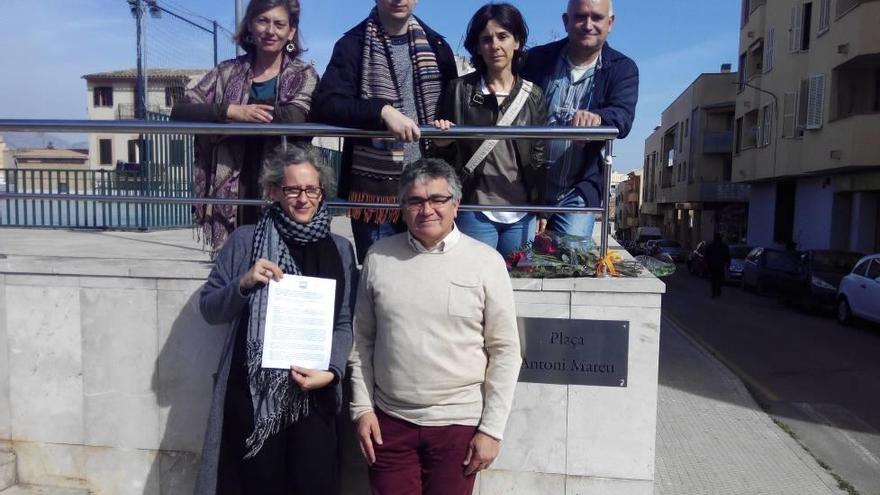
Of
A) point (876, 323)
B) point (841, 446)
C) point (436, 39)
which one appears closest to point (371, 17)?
point (436, 39)

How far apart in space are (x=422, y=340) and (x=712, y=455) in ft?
13.1

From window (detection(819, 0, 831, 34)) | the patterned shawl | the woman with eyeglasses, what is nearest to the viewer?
the woman with eyeglasses

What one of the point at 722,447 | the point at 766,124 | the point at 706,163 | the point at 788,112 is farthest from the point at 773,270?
the point at 706,163

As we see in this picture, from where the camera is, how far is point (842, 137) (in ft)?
68.4

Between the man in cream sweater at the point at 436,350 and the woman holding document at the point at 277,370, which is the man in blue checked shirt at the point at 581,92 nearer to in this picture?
the man in cream sweater at the point at 436,350

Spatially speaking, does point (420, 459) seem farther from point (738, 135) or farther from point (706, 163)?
point (706, 163)

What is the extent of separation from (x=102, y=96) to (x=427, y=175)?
199 ft

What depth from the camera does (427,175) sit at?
257 cm

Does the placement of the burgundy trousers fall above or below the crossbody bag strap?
below

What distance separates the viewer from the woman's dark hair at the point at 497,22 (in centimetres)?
319

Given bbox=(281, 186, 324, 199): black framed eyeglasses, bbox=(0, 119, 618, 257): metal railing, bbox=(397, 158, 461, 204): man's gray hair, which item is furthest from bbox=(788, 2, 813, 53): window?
bbox=(281, 186, 324, 199): black framed eyeglasses

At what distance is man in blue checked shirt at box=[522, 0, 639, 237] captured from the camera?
11.3 ft

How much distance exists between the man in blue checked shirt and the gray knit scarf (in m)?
1.46

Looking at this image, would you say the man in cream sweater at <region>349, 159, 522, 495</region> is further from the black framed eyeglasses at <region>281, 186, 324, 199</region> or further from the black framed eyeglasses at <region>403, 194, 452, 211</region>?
the black framed eyeglasses at <region>281, 186, 324, 199</region>
